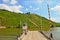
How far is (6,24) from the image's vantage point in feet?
641

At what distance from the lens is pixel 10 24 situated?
198875 millimetres

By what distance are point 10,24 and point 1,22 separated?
7.53m

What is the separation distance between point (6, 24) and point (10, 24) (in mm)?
4464

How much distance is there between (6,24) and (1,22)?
15.2 feet

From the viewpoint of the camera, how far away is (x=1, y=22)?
7751 inches
